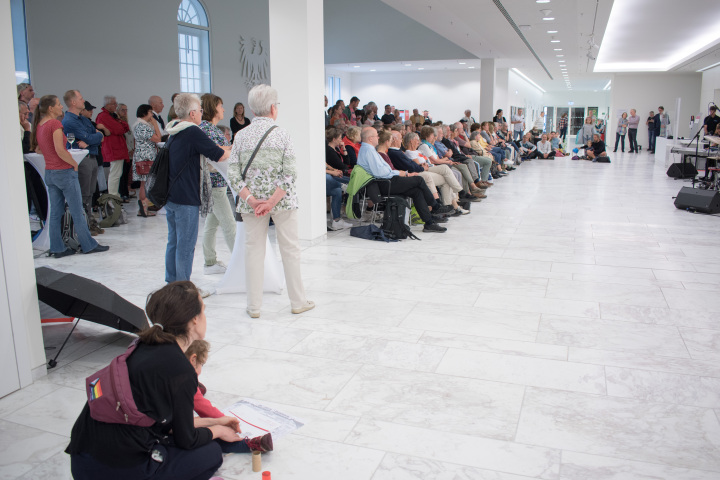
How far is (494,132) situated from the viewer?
607 inches

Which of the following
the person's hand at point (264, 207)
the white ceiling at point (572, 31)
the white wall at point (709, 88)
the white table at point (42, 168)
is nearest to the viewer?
the person's hand at point (264, 207)

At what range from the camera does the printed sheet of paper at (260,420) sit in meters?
2.66

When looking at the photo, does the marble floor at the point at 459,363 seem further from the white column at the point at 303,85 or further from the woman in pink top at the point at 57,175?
the white column at the point at 303,85

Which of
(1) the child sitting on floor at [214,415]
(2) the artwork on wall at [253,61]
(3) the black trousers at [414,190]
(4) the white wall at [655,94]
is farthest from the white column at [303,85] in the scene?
(4) the white wall at [655,94]

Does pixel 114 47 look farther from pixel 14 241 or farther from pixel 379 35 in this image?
pixel 379 35

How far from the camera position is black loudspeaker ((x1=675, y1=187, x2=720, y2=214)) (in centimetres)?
845

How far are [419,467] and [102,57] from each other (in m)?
10.5

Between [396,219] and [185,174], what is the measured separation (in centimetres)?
294

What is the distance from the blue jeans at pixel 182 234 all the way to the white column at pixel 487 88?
17.0m

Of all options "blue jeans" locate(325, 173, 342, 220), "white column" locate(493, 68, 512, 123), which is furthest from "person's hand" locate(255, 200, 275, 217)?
"white column" locate(493, 68, 512, 123)

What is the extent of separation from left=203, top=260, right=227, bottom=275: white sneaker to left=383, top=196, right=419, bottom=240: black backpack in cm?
204

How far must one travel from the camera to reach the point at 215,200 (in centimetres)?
510

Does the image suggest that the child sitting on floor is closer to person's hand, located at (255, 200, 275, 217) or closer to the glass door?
person's hand, located at (255, 200, 275, 217)

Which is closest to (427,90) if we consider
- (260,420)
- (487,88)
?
(487,88)
